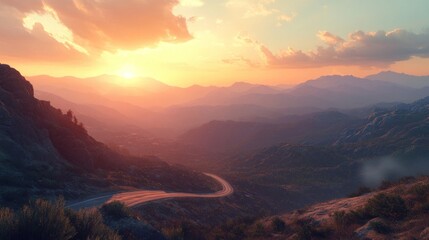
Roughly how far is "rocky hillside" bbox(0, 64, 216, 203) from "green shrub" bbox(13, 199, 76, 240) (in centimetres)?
1915

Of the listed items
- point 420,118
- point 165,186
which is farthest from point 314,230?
point 420,118

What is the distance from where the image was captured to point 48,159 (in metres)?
46.5

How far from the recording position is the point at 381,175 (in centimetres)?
13425

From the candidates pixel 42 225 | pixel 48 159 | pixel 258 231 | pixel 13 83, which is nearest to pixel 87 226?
pixel 42 225

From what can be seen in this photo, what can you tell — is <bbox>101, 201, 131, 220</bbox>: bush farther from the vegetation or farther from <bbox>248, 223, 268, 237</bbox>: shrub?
<bbox>248, 223, 268, 237</bbox>: shrub

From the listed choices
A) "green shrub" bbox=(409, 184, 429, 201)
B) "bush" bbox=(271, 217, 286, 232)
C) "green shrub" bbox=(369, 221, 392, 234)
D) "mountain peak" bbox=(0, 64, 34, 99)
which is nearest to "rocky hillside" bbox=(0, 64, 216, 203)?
"mountain peak" bbox=(0, 64, 34, 99)

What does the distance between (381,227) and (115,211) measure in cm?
1389

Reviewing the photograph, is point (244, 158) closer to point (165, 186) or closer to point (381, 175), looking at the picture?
point (381, 175)

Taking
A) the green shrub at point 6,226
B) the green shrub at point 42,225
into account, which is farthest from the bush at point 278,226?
the green shrub at point 6,226

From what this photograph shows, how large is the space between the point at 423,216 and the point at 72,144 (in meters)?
51.3

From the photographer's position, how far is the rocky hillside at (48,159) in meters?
35.1

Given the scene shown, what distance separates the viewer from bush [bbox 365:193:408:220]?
1905 centimetres

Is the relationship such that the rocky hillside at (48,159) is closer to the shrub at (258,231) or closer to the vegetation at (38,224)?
the shrub at (258,231)

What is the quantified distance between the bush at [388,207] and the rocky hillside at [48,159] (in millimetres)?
25927
